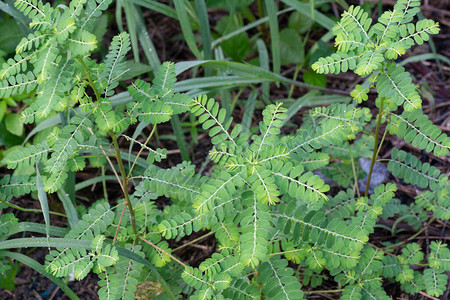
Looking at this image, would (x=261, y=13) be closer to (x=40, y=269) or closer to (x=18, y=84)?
(x=18, y=84)

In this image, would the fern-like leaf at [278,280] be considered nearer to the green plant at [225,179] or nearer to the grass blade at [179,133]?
the green plant at [225,179]

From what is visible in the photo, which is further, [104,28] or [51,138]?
[104,28]

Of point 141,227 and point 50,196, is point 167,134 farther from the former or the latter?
point 141,227

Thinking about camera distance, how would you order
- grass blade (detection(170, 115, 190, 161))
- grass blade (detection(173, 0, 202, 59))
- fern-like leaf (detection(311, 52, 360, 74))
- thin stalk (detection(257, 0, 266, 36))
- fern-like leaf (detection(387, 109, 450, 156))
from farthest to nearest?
thin stalk (detection(257, 0, 266, 36)) < grass blade (detection(170, 115, 190, 161)) < grass blade (detection(173, 0, 202, 59)) < fern-like leaf (detection(387, 109, 450, 156)) < fern-like leaf (detection(311, 52, 360, 74))

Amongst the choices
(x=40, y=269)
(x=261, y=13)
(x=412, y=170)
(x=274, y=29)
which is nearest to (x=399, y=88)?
(x=412, y=170)

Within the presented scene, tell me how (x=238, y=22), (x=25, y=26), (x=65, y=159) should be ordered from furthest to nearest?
(x=238, y=22)
(x=25, y=26)
(x=65, y=159)

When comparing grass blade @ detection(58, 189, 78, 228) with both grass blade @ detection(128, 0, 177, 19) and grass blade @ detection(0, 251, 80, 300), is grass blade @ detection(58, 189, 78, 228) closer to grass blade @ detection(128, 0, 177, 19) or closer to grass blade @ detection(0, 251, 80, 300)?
grass blade @ detection(0, 251, 80, 300)

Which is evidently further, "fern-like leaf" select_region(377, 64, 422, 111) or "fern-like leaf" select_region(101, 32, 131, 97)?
"fern-like leaf" select_region(101, 32, 131, 97)

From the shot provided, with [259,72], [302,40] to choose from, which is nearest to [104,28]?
[259,72]

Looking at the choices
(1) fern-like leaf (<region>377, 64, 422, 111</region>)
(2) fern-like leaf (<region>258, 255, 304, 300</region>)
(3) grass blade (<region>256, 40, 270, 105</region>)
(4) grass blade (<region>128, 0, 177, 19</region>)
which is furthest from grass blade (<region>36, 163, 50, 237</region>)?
(3) grass blade (<region>256, 40, 270, 105</region>)
